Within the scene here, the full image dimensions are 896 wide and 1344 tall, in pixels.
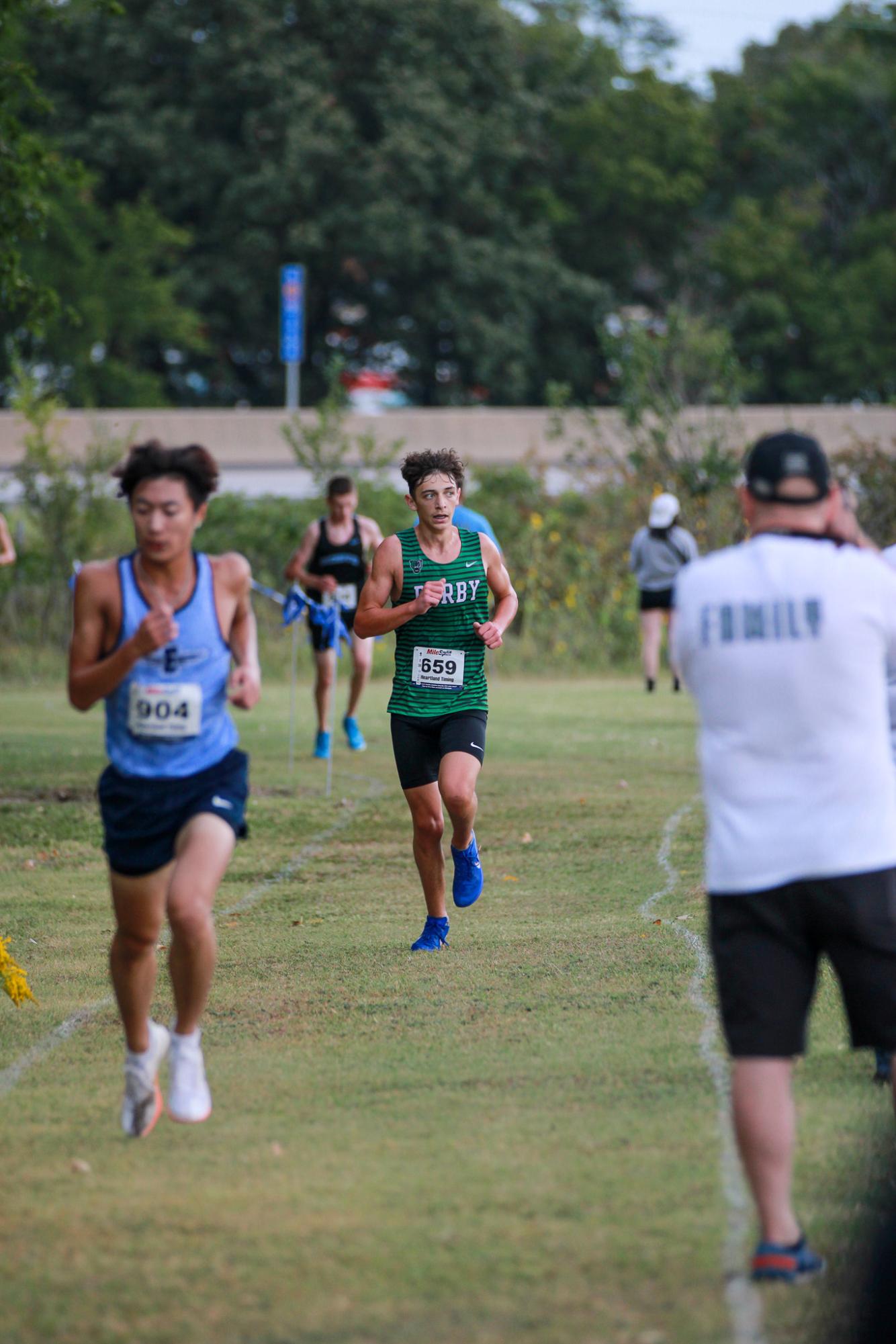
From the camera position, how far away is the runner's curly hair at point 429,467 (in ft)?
25.3

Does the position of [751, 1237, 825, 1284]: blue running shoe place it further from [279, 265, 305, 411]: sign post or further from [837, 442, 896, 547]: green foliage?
[279, 265, 305, 411]: sign post

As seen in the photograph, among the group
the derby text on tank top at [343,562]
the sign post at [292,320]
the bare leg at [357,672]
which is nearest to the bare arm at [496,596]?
the derby text on tank top at [343,562]

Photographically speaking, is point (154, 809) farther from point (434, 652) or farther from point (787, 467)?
point (434, 652)

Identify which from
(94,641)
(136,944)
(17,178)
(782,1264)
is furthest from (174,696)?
(17,178)

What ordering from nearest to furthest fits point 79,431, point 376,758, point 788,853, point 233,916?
1. point 788,853
2. point 233,916
3. point 376,758
4. point 79,431

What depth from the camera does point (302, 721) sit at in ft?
63.6

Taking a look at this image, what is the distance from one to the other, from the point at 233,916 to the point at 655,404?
2006cm

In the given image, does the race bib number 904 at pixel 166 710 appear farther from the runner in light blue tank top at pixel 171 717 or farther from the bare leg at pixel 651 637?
the bare leg at pixel 651 637

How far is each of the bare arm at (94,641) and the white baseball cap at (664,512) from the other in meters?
13.9

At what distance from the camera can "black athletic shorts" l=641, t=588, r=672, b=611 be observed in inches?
770

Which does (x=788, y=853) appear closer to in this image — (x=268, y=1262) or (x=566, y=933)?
(x=268, y=1262)

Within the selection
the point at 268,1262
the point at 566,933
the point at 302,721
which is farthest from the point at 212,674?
the point at 302,721

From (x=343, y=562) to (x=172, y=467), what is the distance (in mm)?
10002

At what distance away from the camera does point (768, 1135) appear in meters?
3.97
